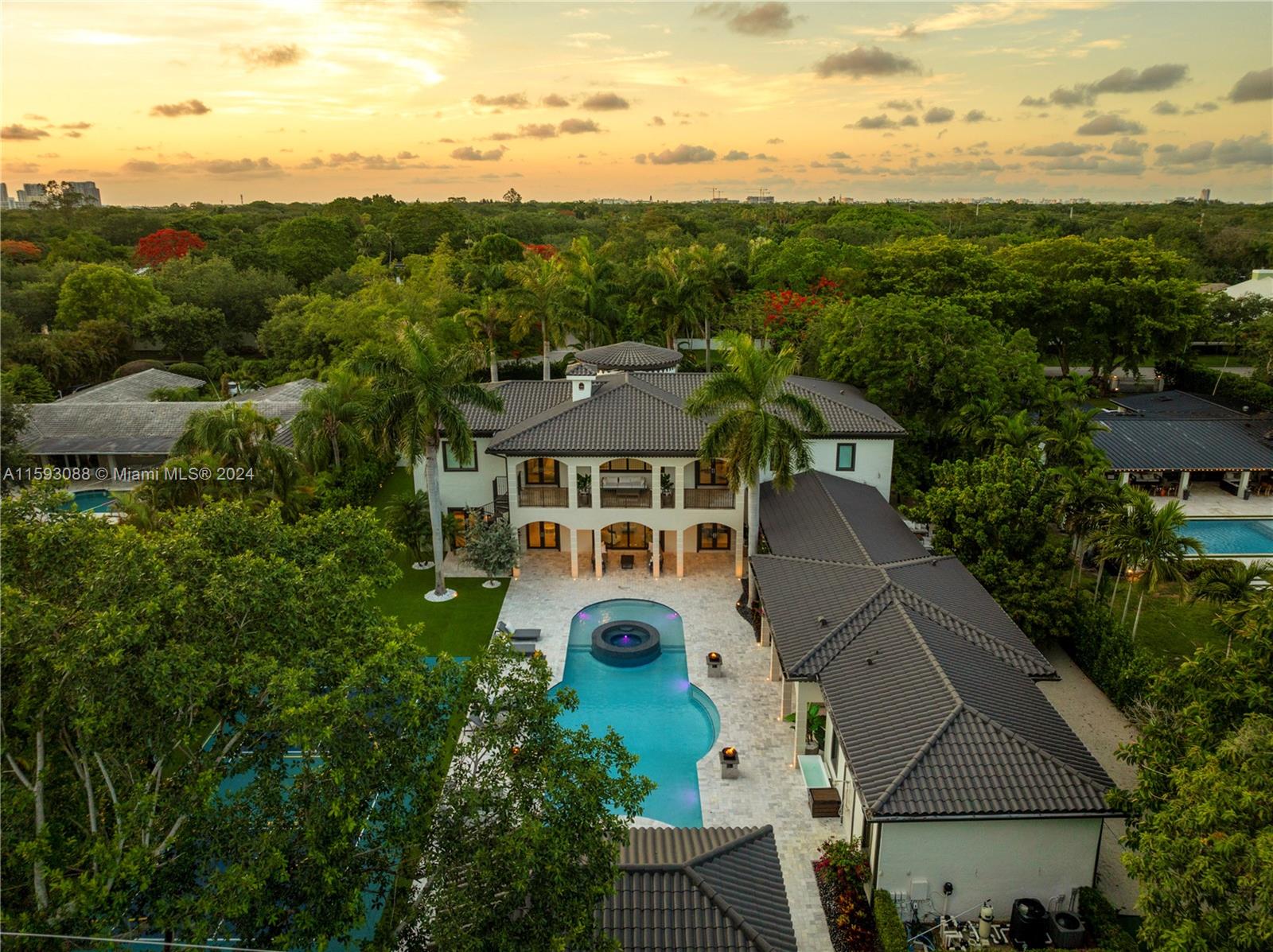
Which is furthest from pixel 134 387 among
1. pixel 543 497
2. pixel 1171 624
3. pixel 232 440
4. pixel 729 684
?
pixel 1171 624

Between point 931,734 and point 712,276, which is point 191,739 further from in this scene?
point 712,276

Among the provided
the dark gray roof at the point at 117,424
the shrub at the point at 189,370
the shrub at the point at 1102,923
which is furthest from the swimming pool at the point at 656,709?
the shrub at the point at 189,370

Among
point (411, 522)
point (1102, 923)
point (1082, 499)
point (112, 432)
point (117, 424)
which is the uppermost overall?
point (1082, 499)

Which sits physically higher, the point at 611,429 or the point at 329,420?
the point at 611,429

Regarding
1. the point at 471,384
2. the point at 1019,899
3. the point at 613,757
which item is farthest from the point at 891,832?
the point at 471,384

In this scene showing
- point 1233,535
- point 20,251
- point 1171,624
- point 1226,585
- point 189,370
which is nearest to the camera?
point 1226,585

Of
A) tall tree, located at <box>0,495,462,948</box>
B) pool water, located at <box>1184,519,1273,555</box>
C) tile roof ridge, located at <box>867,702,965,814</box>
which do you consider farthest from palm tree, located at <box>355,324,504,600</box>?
pool water, located at <box>1184,519,1273,555</box>

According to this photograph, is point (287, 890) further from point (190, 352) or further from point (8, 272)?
point (8, 272)
